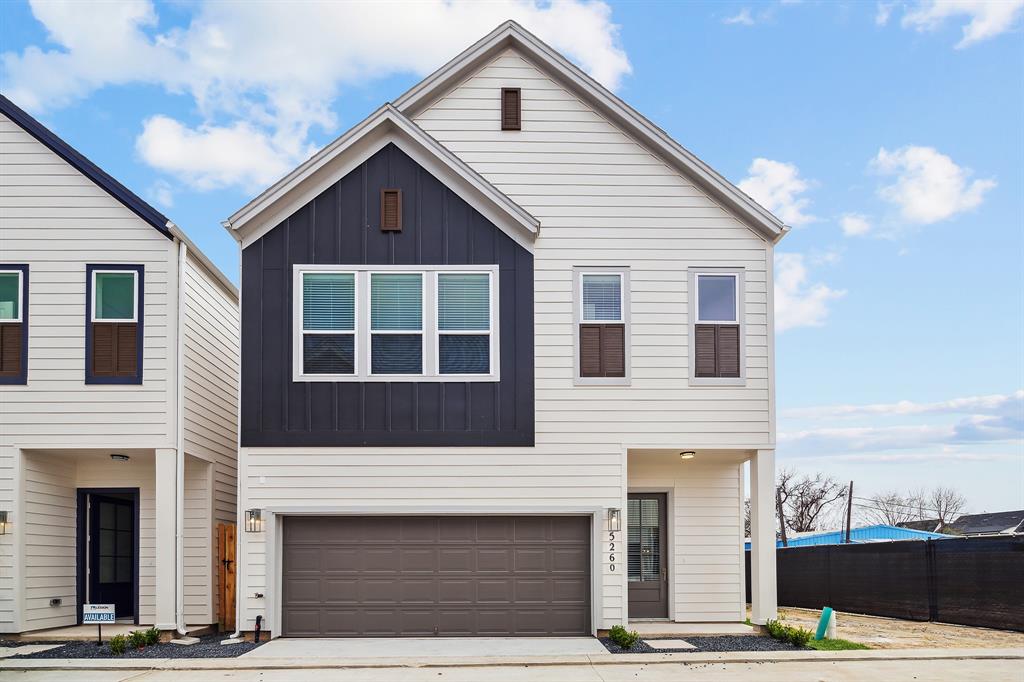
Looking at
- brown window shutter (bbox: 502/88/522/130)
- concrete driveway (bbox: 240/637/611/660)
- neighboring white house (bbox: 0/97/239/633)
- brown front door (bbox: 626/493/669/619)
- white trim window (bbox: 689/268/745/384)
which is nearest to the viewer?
concrete driveway (bbox: 240/637/611/660)

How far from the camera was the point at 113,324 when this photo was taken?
1410 cm

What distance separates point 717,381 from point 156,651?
28.5 ft

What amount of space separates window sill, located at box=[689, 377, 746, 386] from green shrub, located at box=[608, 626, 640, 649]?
370 cm

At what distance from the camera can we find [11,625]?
13.7m

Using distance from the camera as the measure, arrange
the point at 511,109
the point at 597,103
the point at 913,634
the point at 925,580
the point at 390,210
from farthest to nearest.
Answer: the point at 925,580 → the point at 913,634 → the point at 511,109 → the point at 597,103 → the point at 390,210

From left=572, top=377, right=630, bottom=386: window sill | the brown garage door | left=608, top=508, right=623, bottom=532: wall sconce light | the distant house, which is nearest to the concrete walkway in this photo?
the brown garage door

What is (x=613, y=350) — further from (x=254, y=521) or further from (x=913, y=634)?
(x=913, y=634)

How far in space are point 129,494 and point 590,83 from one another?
33.2ft

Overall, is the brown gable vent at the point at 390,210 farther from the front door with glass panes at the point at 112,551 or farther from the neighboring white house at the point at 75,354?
the front door with glass panes at the point at 112,551

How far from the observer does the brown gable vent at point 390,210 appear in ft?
46.9

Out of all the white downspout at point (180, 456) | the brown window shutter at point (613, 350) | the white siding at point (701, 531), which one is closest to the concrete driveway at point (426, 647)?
the white downspout at point (180, 456)

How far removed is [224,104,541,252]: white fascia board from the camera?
14.0m

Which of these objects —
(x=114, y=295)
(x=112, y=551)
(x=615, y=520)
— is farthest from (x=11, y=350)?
(x=615, y=520)

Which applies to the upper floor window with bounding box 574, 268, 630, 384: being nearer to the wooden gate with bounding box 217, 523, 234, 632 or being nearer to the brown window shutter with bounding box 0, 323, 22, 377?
the wooden gate with bounding box 217, 523, 234, 632
